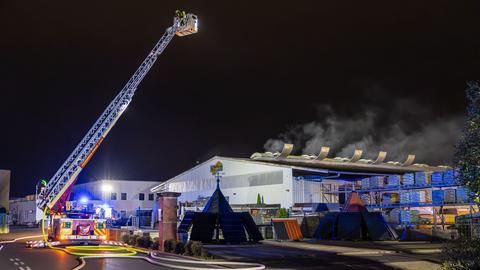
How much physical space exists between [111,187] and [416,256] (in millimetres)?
63610

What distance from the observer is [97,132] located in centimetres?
4162

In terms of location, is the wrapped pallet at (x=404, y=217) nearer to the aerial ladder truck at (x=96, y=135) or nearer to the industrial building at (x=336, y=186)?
the industrial building at (x=336, y=186)

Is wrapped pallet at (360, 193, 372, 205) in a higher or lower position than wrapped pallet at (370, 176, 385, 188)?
lower

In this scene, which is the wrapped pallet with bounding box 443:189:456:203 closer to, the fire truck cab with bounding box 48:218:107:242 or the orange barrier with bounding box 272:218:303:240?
the orange barrier with bounding box 272:218:303:240

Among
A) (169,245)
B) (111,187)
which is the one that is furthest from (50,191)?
(111,187)

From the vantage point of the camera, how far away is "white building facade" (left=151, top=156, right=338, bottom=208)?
53.5 meters

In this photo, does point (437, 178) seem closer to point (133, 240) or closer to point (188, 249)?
point (133, 240)

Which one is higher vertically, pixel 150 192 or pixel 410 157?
pixel 410 157

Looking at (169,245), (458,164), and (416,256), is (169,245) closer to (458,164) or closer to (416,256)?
(416,256)

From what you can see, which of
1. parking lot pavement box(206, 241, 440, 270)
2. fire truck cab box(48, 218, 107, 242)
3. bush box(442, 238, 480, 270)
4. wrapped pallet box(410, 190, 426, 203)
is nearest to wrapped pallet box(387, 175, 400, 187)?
wrapped pallet box(410, 190, 426, 203)

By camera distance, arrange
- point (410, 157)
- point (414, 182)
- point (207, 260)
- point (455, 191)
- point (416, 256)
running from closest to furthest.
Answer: point (207, 260)
point (416, 256)
point (455, 191)
point (414, 182)
point (410, 157)

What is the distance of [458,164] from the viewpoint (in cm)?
1329

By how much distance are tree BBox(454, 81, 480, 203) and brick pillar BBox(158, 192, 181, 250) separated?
13.0m

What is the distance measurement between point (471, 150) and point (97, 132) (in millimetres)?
33638
